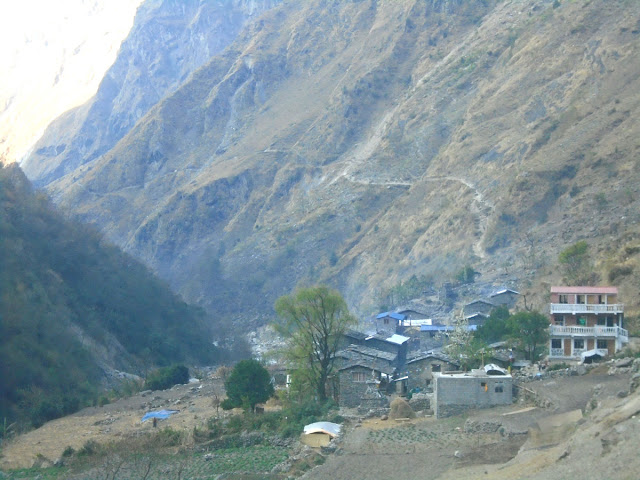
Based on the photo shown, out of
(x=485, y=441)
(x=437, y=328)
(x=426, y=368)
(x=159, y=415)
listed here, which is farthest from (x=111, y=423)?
(x=437, y=328)

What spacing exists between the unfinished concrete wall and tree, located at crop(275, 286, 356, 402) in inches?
261

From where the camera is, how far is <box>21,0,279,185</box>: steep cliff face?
518 ft

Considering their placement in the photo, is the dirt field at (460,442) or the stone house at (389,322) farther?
the stone house at (389,322)

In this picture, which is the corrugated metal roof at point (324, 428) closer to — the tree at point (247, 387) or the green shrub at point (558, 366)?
the tree at point (247, 387)

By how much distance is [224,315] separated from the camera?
280 ft

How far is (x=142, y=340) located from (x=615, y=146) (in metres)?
34.4

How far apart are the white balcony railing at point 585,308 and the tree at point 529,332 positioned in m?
0.87

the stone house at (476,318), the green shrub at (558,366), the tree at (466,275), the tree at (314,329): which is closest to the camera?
the green shrub at (558,366)

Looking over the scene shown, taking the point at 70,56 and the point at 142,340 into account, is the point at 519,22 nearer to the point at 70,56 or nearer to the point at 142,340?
the point at 142,340

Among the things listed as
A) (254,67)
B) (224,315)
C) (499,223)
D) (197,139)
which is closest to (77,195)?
(197,139)

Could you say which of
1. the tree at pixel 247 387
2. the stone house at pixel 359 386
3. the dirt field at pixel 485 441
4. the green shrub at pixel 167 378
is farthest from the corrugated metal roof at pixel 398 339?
the dirt field at pixel 485 441

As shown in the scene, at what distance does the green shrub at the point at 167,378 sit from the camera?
151 feet

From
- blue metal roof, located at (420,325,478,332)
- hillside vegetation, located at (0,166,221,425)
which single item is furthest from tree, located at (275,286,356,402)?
blue metal roof, located at (420,325,478,332)

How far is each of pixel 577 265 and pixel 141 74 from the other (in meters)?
134
